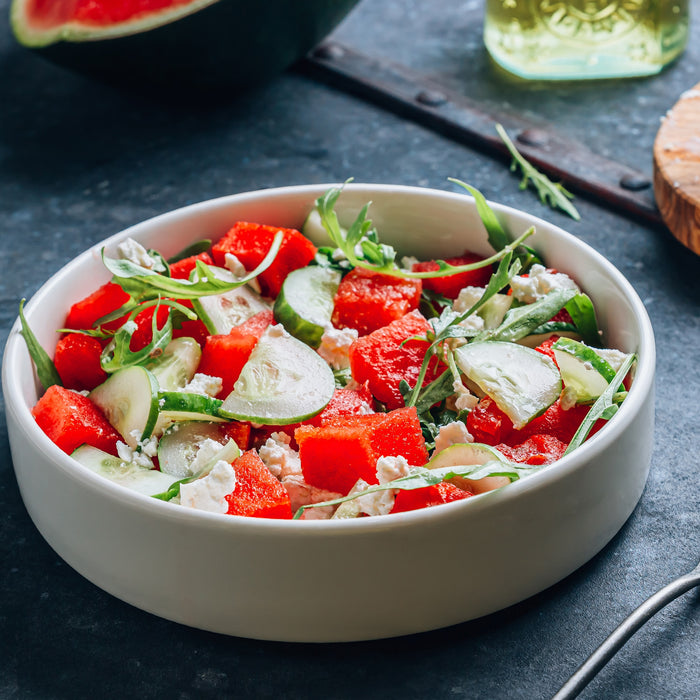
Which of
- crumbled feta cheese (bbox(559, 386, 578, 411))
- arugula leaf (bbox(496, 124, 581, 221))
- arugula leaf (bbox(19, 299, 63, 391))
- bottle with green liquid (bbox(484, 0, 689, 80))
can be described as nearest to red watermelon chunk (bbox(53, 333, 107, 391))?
arugula leaf (bbox(19, 299, 63, 391))

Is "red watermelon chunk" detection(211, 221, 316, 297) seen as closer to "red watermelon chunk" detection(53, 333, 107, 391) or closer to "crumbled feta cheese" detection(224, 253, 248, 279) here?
"crumbled feta cheese" detection(224, 253, 248, 279)

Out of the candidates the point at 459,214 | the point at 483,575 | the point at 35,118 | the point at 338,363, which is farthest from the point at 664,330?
the point at 35,118

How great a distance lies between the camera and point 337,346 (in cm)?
127

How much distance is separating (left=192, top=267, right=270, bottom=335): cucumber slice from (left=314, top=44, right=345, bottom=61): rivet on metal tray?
1.06m

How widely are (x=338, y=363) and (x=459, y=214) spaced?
32 cm

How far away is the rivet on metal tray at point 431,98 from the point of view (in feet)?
6.81

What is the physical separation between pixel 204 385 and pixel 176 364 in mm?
64

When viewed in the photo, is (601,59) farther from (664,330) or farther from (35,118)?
(35,118)

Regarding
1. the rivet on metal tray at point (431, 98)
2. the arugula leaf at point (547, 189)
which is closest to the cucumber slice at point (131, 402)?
the arugula leaf at point (547, 189)

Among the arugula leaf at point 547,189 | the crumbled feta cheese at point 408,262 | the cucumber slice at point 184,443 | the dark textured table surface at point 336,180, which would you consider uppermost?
the crumbled feta cheese at point 408,262

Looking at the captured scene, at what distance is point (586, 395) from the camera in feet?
3.72

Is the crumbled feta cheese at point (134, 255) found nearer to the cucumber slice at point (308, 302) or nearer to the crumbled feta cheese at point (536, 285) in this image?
the cucumber slice at point (308, 302)

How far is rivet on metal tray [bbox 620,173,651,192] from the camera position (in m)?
1.79

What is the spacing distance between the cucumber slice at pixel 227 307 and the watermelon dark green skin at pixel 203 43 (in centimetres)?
75
